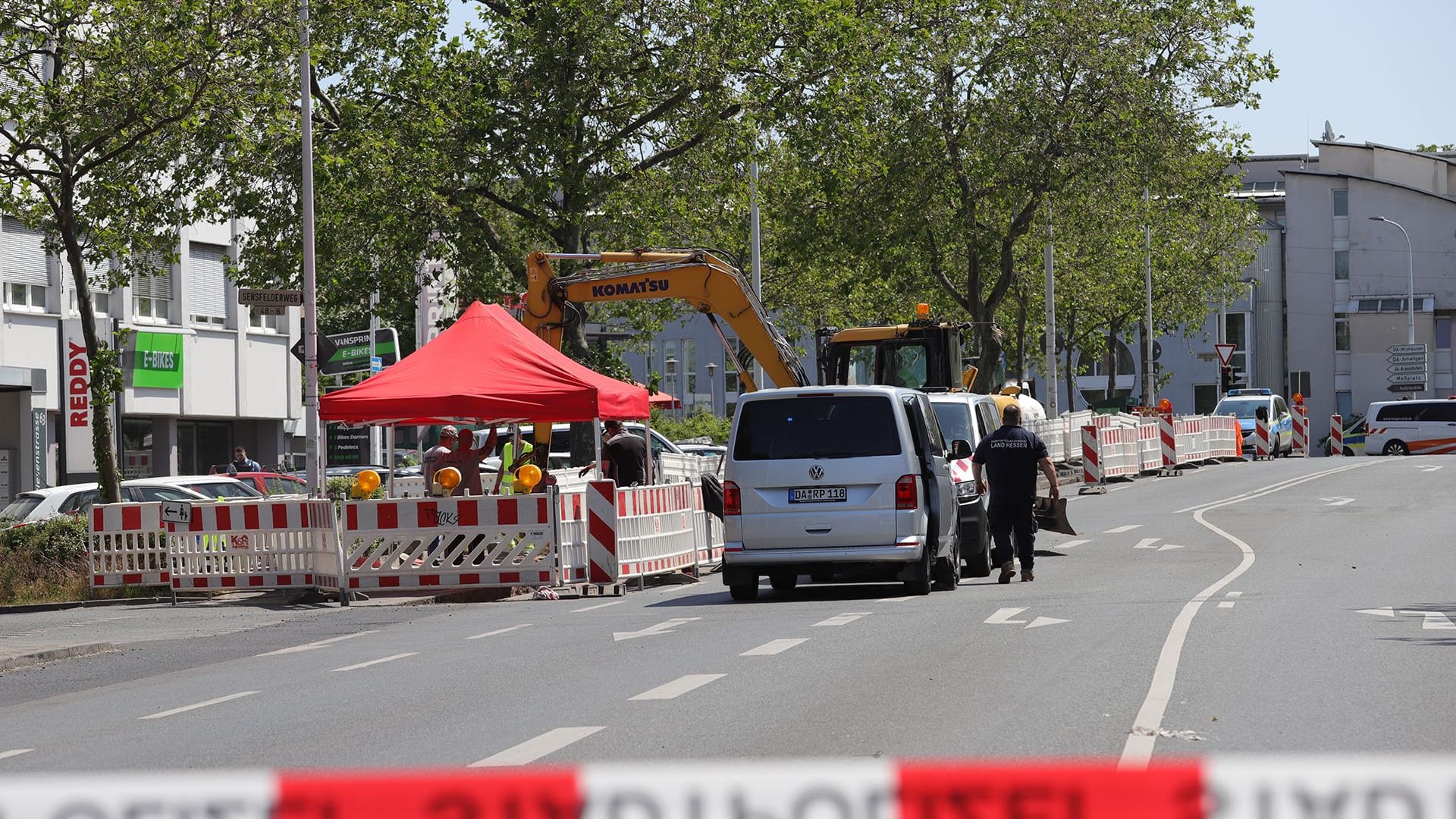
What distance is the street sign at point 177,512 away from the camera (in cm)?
2180

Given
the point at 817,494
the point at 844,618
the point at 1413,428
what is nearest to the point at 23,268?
the point at 817,494

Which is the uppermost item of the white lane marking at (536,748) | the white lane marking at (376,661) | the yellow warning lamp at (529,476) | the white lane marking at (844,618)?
the yellow warning lamp at (529,476)

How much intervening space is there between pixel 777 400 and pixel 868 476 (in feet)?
3.52

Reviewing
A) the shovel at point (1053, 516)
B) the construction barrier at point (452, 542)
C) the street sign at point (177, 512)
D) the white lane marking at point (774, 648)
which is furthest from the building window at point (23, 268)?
the white lane marking at point (774, 648)

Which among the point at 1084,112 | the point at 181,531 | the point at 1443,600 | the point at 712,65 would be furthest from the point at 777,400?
the point at 1084,112

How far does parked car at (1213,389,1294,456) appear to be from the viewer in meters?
61.3

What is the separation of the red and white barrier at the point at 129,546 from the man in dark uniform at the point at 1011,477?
361 inches

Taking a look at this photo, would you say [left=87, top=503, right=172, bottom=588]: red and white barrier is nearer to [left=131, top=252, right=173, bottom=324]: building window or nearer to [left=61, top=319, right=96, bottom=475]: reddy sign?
[left=61, top=319, right=96, bottom=475]: reddy sign

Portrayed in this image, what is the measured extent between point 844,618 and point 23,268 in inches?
1193

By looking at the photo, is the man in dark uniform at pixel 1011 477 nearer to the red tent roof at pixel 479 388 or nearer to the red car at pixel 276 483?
the red tent roof at pixel 479 388

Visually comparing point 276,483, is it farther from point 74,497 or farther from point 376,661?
point 376,661

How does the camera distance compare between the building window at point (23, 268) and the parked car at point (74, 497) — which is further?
the building window at point (23, 268)

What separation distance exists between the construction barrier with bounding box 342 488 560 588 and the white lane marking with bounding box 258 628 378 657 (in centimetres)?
357

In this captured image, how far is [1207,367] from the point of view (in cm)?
9519
